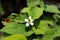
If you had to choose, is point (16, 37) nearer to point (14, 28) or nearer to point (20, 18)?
point (14, 28)

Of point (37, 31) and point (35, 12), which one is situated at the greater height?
point (35, 12)

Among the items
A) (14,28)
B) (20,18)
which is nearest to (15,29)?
(14,28)

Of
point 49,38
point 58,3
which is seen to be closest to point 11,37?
point 49,38

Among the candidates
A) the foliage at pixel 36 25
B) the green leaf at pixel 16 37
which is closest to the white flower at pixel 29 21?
the foliage at pixel 36 25

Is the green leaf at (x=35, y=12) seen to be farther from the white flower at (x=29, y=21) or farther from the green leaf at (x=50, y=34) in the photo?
the green leaf at (x=50, y=34)

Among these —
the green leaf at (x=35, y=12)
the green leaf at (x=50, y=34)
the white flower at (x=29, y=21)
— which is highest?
the green leaf at (x=35, y=12)

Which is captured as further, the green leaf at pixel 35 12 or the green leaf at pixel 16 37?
the green leaf at pixel 35 12

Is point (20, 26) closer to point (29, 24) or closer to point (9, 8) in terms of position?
point (29, 24)

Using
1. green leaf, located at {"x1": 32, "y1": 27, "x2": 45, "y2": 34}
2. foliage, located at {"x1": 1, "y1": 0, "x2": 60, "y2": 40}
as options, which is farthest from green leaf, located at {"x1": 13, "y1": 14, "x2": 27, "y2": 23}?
green leaf, located at {"x1": 32, "y1": 27, "x2": 45, "y2": 34}
